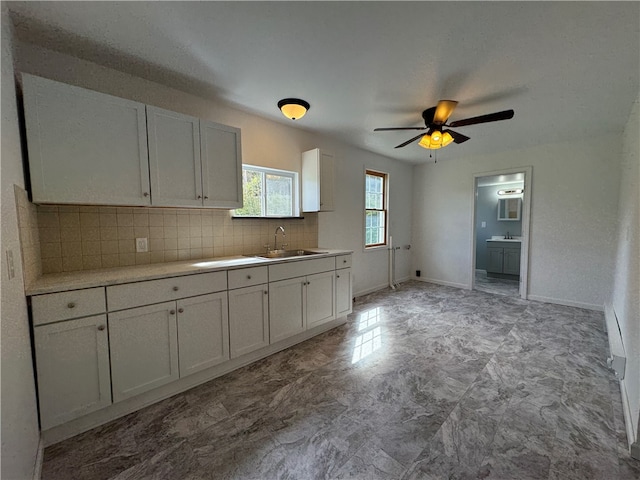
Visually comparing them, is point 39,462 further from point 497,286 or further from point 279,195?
point 497,286

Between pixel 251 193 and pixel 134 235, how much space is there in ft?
4.05

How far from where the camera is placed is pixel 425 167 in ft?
18.0

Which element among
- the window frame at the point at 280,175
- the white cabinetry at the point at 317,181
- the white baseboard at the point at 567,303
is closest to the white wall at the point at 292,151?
the window frame at the point at 280,175

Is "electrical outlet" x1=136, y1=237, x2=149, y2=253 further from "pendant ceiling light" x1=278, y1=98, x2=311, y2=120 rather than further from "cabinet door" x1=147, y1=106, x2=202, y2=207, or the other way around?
"pendant ceiling light" x1=278, y1=98, x2=311, y2=120

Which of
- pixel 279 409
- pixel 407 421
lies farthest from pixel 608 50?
pixel 279 409

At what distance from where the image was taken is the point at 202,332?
2084mm

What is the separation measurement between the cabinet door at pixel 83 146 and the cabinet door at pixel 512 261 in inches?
265

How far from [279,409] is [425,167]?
5.18m

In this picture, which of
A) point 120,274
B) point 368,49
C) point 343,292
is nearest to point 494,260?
point 343,292

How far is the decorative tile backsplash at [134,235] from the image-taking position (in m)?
1.89

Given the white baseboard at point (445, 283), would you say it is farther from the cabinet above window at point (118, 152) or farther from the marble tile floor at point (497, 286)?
the cabinet above window at point (118, 152)

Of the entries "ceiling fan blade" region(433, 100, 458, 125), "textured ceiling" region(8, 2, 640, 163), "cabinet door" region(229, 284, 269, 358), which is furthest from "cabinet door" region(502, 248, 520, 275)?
"cabinet door" region(229, 284, 269, 358)

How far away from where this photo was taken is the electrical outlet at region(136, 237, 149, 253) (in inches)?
88.1

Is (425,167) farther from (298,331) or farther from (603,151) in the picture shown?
(298,331)
